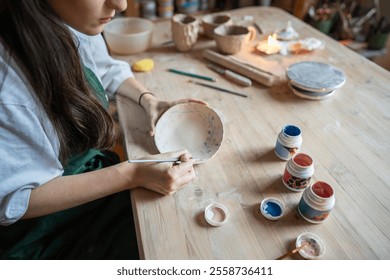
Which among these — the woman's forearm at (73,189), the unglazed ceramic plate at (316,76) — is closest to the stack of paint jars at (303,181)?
the unglazed ceramic plate at (316,76)

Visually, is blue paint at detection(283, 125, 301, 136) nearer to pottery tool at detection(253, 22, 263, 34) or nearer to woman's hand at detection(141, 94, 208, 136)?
woman's hand at detection(141, 94, 208, 136)

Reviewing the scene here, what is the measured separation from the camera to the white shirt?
22.7 inches

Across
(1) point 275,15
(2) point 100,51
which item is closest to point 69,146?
(2) point 100,51

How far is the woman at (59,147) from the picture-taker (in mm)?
575

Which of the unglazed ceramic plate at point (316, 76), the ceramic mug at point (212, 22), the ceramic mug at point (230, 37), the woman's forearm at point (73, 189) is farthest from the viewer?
the ceramic mug at point (212, 22)

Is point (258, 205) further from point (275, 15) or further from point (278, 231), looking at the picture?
point (275, 15)

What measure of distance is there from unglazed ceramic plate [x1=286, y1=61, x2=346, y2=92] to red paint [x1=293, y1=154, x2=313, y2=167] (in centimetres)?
34

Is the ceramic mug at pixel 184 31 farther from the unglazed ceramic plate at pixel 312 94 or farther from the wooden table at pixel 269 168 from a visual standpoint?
the unglazed ceramic plate at pixel 312 94

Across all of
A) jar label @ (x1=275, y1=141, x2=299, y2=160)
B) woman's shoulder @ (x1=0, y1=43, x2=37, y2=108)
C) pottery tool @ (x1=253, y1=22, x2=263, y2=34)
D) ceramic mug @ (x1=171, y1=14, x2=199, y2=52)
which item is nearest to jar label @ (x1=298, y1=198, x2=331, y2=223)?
jar label @ (x1=275, y1=141, x2=299, y2=160)

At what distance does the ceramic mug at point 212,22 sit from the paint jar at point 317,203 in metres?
0.83

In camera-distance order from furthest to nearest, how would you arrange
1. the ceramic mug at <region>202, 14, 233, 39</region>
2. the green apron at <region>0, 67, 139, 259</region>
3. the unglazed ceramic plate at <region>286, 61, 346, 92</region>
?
the ceramic mug at <region>202, 14, 233, 39</region>, the unglazed ceramic plate at <region>286, 61, 346, 92</region>, the green apron at <region>0, 67, 139, 259</region>

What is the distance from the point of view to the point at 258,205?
0.64 m

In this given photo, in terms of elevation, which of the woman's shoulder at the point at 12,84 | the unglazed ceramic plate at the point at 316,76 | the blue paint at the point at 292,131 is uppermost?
the woman's shoulder at the point at 12,84

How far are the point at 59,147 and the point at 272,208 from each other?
1.61 ft
